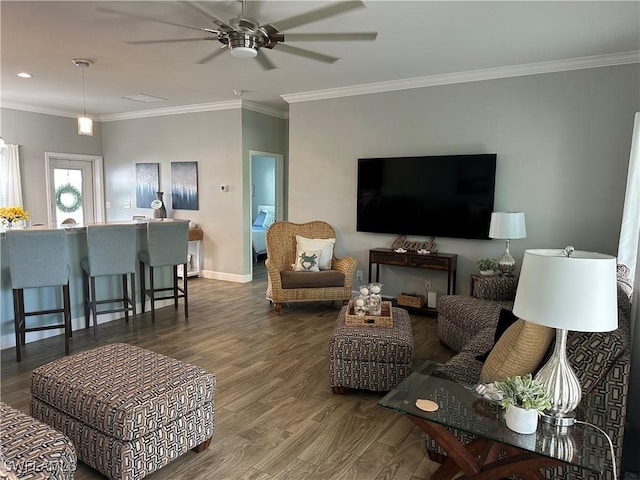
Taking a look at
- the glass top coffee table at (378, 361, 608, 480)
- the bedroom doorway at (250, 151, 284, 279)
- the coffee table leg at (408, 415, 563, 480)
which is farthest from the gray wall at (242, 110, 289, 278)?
the coffee table leg at (408, 415, 563, 480)

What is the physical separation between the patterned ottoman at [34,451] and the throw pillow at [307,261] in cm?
362

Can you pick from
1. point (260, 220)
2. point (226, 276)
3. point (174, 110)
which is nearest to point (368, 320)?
point (226, 276)

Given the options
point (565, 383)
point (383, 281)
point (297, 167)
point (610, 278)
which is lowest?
point (383, 281)

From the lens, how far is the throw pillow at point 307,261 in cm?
527

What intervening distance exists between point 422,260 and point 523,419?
335 cm

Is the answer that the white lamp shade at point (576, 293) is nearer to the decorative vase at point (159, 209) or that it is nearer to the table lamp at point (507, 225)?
the table lamp at point (507, 225)

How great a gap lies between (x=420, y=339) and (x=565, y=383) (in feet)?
8.57

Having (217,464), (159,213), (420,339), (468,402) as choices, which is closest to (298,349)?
(420,339)

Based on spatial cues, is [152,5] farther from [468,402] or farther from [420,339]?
[420,339]

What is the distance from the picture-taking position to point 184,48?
390 cm

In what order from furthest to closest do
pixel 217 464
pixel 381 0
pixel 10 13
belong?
pixel 10 13 → pixel 381 0 → pixel 217 464

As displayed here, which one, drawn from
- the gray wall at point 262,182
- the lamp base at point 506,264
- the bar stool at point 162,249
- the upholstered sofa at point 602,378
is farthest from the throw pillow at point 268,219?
the upholstered sofa at point 602,378

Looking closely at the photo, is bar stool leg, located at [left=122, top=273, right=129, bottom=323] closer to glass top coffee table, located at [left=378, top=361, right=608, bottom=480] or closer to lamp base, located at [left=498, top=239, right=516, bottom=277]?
glass top coffee table, located at [left=378, top=361, right=608, bottom=480]

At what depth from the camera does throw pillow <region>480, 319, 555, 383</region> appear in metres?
1.86
